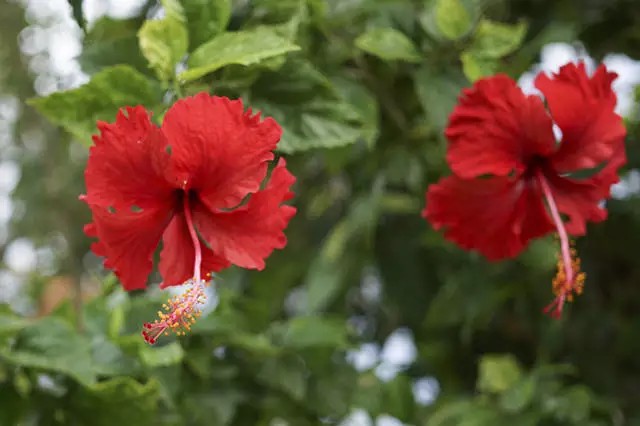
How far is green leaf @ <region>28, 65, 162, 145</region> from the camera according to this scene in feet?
1.91

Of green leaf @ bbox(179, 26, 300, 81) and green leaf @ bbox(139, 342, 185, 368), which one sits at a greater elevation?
green leaf @ bbox(179, 26, 300, 81)

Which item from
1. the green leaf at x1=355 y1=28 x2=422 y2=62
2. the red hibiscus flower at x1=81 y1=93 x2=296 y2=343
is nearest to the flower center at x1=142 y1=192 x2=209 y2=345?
the red hibiscus flower at x1=81 y1=93 x2=296 y2=343

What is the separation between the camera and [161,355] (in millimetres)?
747

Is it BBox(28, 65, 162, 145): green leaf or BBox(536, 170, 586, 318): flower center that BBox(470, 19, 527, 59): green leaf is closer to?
BBox(536, 170, 586, 318): flower center

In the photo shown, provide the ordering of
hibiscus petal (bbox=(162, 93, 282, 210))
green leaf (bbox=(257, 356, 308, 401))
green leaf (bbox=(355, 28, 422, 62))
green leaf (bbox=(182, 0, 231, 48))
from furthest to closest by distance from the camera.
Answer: green leaf (bbox=(257, 356, 308, 401)) < green leaf (bbox=(355, 28, 422, 62)) < green leaf (bbox=(182, 0, 231, 48)) < hibiscus petal (bbox=(162, 93, 282, 210))

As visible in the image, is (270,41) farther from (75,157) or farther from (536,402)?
(75,157)

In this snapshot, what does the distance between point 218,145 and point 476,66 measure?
Answer: 0.92 feet

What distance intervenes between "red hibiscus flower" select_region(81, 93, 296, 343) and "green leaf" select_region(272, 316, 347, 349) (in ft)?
1.14

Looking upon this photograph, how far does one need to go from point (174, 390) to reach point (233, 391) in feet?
0.35

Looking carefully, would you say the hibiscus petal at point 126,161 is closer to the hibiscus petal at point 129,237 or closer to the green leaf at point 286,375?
the hibiscus petal at point 129,237

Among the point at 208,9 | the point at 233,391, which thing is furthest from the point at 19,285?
the point at 208,9

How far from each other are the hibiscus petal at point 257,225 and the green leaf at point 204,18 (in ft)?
0.43

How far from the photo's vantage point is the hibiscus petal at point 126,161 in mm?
500

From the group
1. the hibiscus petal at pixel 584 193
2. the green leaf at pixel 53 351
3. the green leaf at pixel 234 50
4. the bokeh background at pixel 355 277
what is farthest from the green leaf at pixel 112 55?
the hibiscus petal at pixel 584 193
